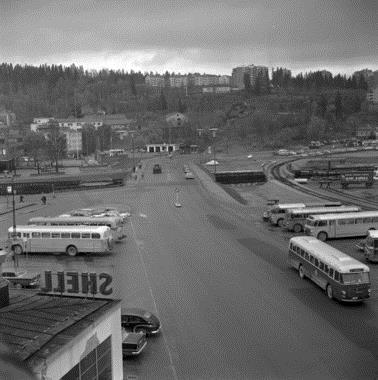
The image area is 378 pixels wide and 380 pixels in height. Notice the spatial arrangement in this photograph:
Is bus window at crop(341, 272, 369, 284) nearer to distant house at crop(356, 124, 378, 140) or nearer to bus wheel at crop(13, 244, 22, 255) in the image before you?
bus wheel at crop(13, 244, 22, 255)

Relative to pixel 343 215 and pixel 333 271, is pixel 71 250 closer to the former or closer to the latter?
pixel 333 271

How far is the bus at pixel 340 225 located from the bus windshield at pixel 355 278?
34.5 ft

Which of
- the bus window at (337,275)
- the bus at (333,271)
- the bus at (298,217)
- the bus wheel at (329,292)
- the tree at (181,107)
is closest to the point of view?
the bus at (333,271)

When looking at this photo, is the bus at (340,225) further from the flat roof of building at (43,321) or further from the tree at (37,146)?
the tree at (37,146)

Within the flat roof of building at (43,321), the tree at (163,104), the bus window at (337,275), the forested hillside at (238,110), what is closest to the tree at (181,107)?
the forested hillside at (238,110)

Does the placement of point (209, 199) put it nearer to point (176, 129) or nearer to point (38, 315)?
point (38, 315)

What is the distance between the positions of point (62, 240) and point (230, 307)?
1145 centimetres

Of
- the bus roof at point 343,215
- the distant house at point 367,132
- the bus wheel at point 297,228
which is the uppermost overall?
the distant house at point 367,132

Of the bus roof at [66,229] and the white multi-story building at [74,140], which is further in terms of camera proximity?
the white multi-story building at [74,140]

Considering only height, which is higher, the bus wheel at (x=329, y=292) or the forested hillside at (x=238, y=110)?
the forested hillside at (x=238, y=110)

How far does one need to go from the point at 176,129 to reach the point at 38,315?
136 m

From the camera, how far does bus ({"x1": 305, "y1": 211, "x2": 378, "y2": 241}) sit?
28078 mm

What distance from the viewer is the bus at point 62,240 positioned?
2588cm

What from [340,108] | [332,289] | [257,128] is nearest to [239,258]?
[332,289]
